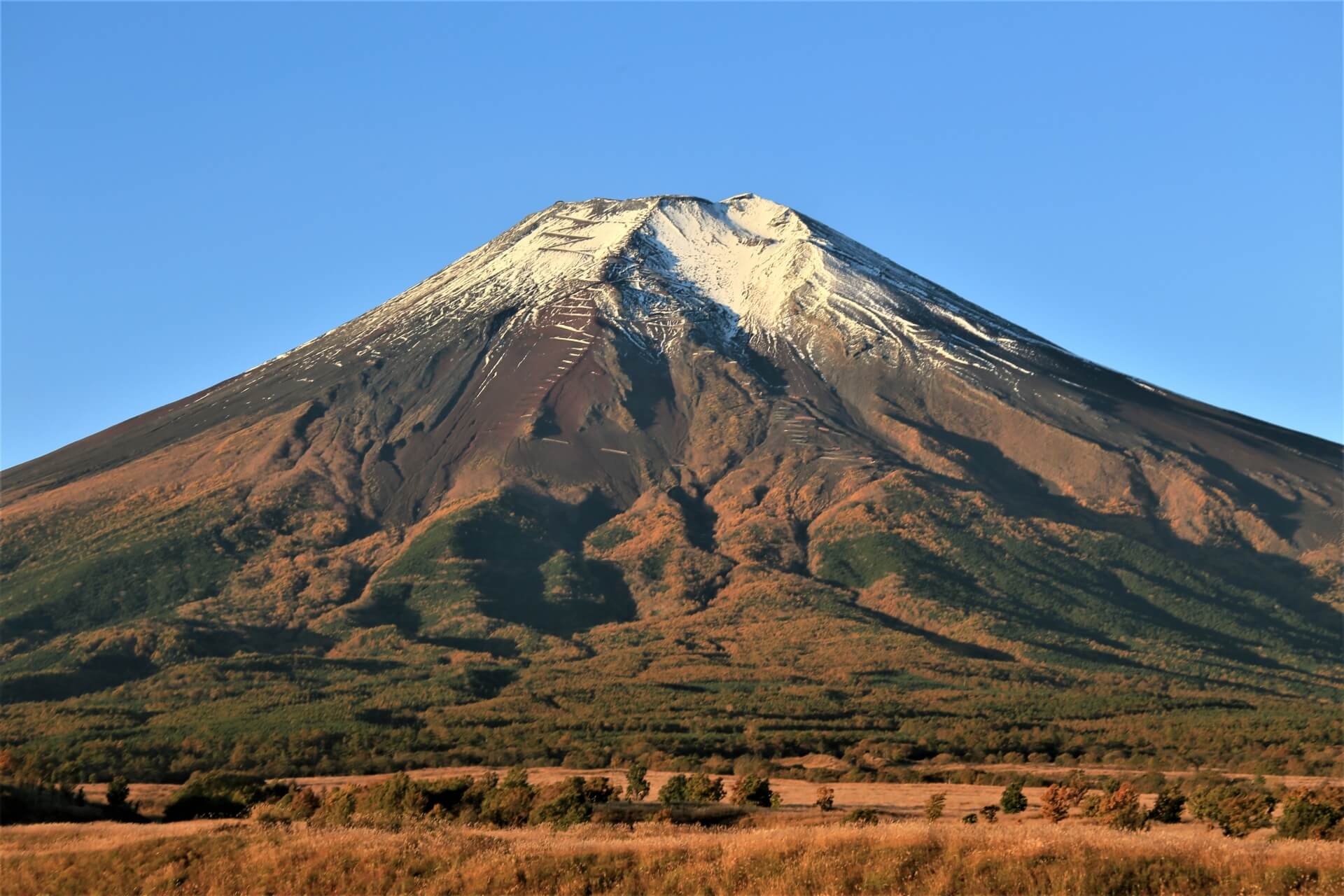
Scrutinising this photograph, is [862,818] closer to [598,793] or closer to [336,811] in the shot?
[598,793]

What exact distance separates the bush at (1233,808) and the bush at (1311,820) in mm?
986

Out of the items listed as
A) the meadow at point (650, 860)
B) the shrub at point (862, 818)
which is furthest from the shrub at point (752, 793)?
the meadow at point (650, 860)

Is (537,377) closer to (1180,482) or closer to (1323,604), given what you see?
(1180,482)

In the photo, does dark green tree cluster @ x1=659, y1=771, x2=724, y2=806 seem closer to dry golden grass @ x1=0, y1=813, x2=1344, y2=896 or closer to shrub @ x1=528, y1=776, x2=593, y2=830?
shrub @ x1=528, y1=776, x2=593, y2=830

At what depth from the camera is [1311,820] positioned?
152ft

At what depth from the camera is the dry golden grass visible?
2991 centimetres

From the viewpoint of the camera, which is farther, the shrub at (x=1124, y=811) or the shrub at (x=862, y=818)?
the shrub at (x=1124, y=811)

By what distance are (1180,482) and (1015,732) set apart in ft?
272

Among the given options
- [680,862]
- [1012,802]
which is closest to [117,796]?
[680,862]

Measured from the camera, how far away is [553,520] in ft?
528

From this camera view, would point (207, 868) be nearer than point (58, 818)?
Yes

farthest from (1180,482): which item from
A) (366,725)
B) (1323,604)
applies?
(366,725)

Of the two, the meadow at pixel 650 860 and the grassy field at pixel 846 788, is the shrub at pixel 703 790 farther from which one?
the meadow at pixel 650 860

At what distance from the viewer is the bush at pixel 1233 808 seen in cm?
4888
